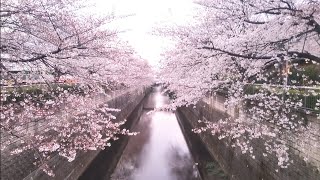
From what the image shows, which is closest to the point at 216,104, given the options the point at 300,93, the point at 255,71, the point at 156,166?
the point at 156,166

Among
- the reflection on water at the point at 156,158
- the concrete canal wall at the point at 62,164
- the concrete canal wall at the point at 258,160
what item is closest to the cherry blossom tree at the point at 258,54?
the concrete canal wall at the point at 258,160

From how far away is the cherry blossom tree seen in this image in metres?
8.38

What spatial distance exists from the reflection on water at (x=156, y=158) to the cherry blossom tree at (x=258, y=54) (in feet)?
15.8

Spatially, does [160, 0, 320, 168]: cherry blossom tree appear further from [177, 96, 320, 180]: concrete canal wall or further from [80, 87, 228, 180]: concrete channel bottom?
[80, 87, 228, 180]: concrete channel bottom

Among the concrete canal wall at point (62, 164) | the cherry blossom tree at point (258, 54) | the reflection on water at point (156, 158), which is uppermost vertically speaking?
the cherry blossom tree at point (258, 54)

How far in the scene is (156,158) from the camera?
21484mm

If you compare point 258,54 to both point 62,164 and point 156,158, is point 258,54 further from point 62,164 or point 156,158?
point 156,158

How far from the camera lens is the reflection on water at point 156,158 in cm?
1775

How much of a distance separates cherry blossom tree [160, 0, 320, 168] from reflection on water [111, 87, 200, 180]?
4816 mm

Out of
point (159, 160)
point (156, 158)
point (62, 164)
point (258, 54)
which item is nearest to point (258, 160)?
point (258, 54)

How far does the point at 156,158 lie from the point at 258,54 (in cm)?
1336

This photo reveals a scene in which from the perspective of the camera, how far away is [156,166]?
19.6 m

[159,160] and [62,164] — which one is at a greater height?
[62,164]

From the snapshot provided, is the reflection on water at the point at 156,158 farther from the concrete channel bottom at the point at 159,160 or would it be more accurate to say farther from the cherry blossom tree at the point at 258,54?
the cherry blossom tree at the point at 258,54
